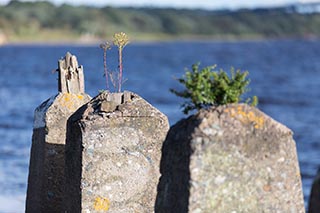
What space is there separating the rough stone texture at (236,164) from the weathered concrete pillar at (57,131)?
12.4ft

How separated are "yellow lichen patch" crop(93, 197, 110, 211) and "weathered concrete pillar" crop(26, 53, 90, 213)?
1.48m

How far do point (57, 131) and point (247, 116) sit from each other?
4.06 m

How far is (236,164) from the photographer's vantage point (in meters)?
5.97

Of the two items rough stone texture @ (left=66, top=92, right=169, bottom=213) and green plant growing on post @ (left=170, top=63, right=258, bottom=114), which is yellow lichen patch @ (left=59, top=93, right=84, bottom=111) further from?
green plant growing on post @ (left=170, top=63, right=258, bottom=114)

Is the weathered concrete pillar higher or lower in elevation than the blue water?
lower

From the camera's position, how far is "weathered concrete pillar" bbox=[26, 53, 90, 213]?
9680mm

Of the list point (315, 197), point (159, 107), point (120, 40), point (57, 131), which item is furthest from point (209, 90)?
point (159, 107)

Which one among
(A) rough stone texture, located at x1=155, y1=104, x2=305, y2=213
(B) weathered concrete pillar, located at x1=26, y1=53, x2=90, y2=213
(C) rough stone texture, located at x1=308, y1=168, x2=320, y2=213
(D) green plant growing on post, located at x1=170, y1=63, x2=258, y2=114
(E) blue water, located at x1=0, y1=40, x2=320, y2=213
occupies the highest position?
(E) blue water, located at x1=0, y1=40, x2=320, y2=213

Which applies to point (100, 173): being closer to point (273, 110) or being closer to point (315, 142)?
point (315, 142)

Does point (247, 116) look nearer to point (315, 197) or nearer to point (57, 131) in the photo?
point (315, 197)

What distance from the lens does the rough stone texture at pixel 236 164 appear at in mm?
5938

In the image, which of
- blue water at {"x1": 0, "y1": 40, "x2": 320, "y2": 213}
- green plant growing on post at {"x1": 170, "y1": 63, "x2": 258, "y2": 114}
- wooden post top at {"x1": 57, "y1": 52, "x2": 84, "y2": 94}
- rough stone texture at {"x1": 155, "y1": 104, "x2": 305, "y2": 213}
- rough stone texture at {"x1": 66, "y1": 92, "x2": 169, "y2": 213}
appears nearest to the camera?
rough stone texture at {"x1": 155, "y1": 104, "x2": 305, "y2": 213}

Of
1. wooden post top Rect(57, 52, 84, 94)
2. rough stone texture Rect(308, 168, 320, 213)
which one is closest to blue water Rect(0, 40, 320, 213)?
wooden post top Rect(57, 52, 84, 94)

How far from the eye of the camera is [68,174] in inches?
338
